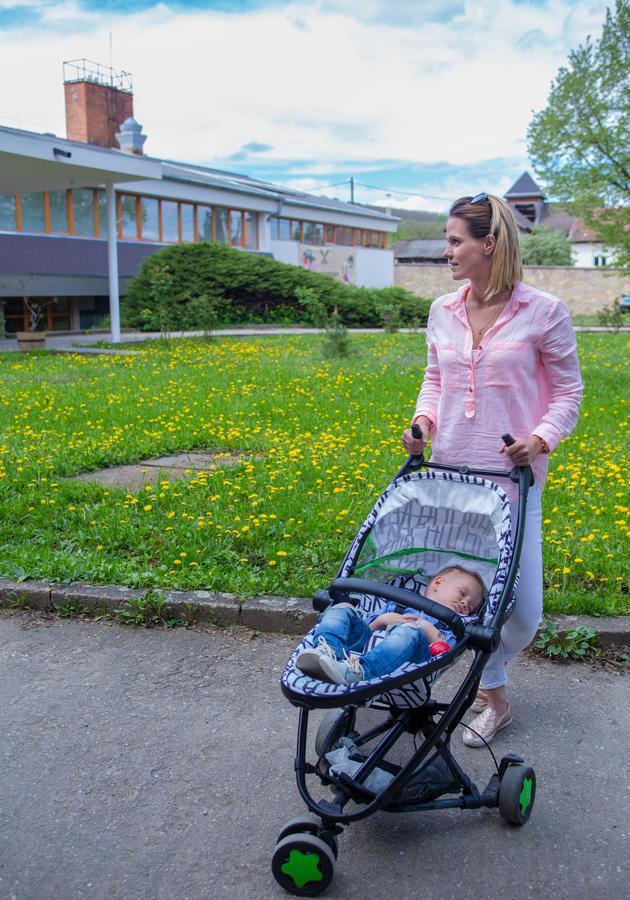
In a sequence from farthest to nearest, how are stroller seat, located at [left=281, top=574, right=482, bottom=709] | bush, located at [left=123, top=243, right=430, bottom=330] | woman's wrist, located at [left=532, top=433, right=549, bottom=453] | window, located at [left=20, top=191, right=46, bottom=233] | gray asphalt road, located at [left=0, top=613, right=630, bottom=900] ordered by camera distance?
bush, located at [left=123, top=243, right=430, bottom=330], window, located at [left=20, top=191, right=46, bottom=233], woman's wrist, located at [left=532, top=433, right=549, bottom=453], gray asphalt road, located at [left=0, top=613, right=630, bottom=900], stroller seat, located at [left=281, top=574, right=482, bottom=709]

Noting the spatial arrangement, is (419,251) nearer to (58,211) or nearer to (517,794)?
(58,211)

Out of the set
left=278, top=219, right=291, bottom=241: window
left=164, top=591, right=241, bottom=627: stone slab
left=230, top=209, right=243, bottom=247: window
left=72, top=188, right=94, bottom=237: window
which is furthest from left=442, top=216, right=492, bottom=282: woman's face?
left=278, top=219, right=291, bottom=241: window

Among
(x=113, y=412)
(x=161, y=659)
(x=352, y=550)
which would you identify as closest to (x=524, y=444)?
(x=352, y=550)

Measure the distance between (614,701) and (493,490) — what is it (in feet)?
4.40

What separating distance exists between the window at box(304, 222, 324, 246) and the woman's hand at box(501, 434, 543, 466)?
1634 inches

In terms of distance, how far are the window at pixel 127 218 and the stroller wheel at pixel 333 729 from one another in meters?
29.5

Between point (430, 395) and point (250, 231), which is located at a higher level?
point (250, 231)

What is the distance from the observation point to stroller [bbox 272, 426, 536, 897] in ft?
8.37

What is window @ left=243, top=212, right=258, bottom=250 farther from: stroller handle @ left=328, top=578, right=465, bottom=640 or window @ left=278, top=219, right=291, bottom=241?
stroller handle @ left=328, top=578, right=465, bottom=640

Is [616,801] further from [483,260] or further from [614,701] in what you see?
[483,260]

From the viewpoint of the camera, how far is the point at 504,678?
3.47m

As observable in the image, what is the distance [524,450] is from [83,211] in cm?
2785

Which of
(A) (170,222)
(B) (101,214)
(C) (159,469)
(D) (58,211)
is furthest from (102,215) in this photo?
(C) (159,469)

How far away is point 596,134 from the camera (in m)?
13.5
